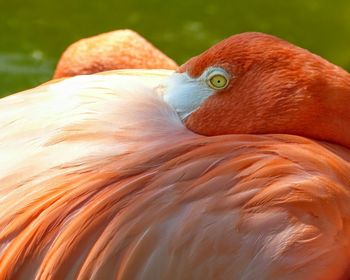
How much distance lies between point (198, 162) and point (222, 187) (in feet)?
0.21

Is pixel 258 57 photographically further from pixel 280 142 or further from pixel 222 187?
pixel 222 187

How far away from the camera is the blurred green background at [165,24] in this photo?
163 inches

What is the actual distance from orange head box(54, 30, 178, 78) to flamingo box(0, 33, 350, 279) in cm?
127

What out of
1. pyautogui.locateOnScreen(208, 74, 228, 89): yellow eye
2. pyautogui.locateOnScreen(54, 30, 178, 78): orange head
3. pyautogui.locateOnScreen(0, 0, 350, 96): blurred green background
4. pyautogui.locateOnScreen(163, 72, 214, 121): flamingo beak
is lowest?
pyautogui.locateOnScreen(0, 0, 350, 96): blurred green background

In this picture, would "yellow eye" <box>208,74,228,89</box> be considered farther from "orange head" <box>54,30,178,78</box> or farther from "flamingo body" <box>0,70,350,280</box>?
"orange head" <box>54,30,178,78</box>

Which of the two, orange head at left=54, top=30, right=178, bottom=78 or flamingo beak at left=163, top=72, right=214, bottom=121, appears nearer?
flamingo beak at left=163, top=72, right=214, bottom=121

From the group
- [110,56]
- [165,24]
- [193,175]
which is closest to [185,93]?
[193,175]

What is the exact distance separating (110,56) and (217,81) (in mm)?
1407

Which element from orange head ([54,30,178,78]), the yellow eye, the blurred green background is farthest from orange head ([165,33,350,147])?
the blurred green background

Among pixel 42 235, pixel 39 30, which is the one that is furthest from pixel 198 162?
pixel 39 30

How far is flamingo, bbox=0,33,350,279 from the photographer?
4.96ft

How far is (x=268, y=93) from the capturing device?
1.67 metres

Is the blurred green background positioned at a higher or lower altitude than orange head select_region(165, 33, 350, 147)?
lower

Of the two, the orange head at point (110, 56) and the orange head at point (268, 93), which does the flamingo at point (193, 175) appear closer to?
the orange head at point (268, 93)
